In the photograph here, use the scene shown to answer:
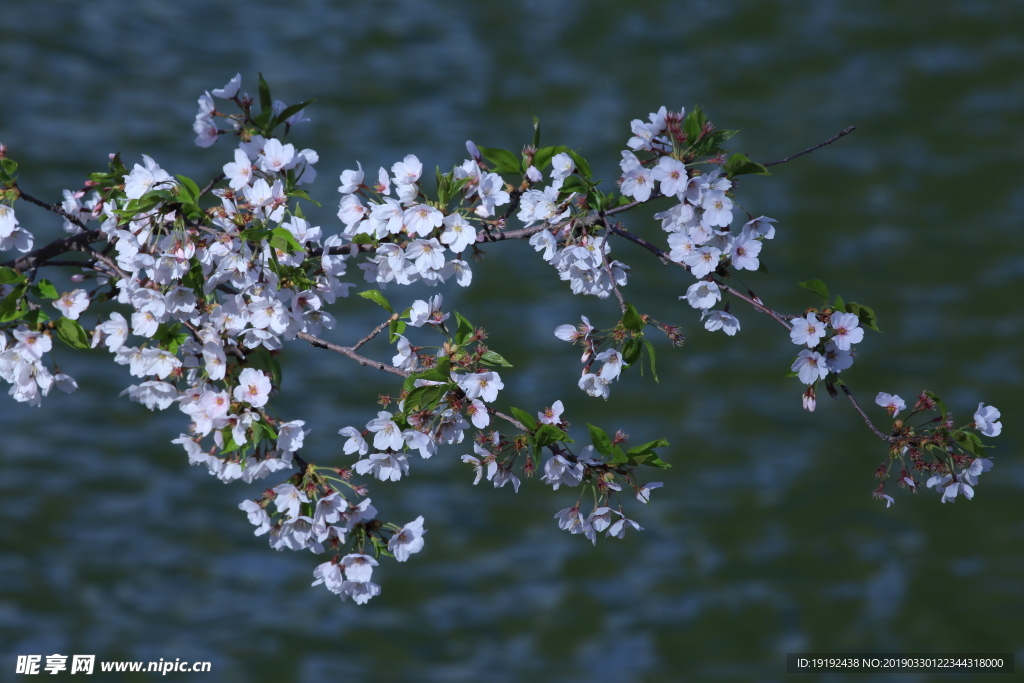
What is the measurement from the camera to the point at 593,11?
13836 mm

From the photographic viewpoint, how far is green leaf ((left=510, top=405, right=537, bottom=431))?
2.29 metres

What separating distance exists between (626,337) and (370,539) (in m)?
0.83

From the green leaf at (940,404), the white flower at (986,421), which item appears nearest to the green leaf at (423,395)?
the green leaf at (940,404)

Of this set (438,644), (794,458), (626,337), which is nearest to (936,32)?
(794,458)

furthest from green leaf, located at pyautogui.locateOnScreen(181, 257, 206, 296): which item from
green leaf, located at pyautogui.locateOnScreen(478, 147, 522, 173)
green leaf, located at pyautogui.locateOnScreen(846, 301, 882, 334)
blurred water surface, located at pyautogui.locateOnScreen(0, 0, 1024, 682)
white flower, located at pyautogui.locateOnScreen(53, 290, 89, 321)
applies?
blurred water surface, located at pyautogui.locateOnScreen(0, 0, 1024, 682)

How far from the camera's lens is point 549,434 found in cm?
233

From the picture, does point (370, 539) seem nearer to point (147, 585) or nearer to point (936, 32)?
point (147, 585)

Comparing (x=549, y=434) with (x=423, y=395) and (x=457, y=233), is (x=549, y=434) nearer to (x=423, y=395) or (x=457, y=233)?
(x=423, y=395)

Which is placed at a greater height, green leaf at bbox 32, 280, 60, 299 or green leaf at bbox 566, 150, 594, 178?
green leaf at bbox 566, 150, 594, 178

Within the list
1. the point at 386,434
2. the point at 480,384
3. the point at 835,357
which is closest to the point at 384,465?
the point at 386,434

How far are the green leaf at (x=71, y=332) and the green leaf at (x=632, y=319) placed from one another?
1.28 m

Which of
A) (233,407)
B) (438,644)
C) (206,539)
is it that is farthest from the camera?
(206,539)

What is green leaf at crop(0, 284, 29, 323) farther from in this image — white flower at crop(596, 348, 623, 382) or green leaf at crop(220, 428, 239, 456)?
white flower at crop(596, 348, 623, 382)

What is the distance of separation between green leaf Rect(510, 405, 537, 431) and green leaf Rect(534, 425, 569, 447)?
0.7 inches
